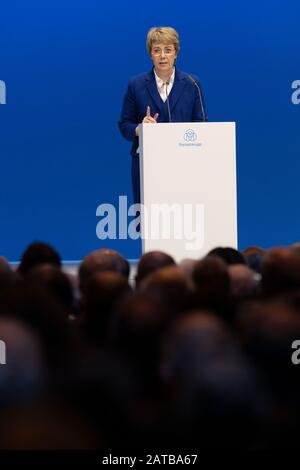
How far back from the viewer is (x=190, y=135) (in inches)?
146

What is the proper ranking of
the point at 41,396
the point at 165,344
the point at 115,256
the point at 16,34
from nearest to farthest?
1. the point at 41,396
2. the point at 165,344
3. the point at 115,256
4. the point at 16,34

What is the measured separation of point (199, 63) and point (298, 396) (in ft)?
20.0

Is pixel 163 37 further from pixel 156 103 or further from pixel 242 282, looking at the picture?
pixel 242 282

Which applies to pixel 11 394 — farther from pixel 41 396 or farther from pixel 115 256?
pixel 115 256

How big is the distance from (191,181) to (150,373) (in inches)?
123

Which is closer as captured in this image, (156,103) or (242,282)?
(242,282)

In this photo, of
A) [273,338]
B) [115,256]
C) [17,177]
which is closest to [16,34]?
[17,177]

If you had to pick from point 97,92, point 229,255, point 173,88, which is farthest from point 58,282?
point 97,92

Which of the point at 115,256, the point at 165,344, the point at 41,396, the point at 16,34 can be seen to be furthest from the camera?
the point at 16,34

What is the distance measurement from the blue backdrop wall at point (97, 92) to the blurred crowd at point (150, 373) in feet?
18.9

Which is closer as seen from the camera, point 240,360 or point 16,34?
point 240,360

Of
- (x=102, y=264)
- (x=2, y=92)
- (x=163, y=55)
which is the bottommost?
(x=102, y=264)

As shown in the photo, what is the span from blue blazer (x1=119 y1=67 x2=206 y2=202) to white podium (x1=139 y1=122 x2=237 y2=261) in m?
0.38
